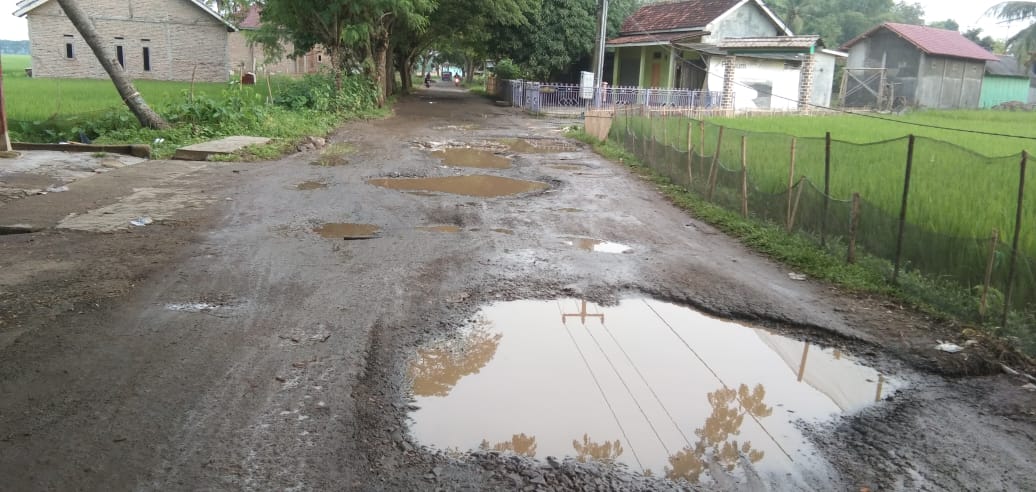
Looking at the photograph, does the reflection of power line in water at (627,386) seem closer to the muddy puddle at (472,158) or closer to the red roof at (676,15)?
the muddy puddle at (472,158)

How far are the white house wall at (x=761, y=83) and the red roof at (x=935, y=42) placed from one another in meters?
8.50

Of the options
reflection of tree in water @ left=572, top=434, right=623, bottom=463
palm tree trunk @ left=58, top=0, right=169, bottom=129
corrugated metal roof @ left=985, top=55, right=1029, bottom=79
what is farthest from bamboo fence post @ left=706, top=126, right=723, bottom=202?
corrugated metal roof @ left=985, top=55, right=1029, bottom=79

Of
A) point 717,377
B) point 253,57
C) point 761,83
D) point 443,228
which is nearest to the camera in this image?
point 717,377

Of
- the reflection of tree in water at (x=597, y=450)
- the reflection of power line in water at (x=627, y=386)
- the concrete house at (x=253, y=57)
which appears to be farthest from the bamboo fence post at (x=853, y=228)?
the concrete house at (x=253, y=57)

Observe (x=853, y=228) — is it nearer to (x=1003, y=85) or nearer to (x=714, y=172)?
(x=714, y=172)

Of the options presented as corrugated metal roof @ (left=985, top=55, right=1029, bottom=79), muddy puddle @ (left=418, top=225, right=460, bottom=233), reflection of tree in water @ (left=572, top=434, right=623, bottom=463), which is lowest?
reflection of tree in water @ (left=572, top=434, right=623, bottom=463)

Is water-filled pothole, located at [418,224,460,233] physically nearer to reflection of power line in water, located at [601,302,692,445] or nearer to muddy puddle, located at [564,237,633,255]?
muddy puddle, located at [564,237,633,255]

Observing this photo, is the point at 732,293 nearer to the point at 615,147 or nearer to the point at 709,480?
the point at 709,480

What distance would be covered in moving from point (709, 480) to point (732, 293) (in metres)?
3.31

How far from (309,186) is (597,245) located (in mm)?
5211

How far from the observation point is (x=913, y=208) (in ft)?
24.0

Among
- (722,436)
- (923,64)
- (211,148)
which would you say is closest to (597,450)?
(722,436)

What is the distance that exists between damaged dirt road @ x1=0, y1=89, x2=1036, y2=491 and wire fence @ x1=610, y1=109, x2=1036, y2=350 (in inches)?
22.2

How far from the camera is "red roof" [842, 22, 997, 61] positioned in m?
35.9
